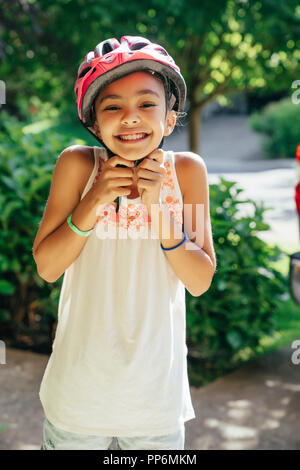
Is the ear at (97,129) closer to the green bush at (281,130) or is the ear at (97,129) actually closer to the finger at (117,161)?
the finger at (117,161)

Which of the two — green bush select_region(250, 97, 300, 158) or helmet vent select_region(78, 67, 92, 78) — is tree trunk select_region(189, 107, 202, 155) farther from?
green bush select_region(250, 97, 300, 158)

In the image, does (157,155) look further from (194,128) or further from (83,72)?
(194,128)

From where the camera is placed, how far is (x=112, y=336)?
5.44 feet

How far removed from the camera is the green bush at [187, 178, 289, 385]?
3836 millimetres

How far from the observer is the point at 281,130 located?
68.0ft

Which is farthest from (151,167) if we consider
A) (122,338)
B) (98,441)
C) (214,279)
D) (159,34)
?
(159,34)

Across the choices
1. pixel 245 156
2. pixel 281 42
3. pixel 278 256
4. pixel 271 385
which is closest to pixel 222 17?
pixel 281 42

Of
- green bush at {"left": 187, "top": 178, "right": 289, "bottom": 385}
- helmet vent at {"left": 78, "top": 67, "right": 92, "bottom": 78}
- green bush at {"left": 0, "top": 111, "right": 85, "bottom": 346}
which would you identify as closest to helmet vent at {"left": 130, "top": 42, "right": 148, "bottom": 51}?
helmet vent at {"left": 78, "top": 67, "right": 92, "bottom": 78}

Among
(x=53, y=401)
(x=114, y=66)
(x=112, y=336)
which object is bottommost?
(x=53, y=401)

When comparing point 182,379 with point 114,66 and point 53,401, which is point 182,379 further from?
point 114,66

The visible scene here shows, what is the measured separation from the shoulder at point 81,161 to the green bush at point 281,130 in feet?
62.9

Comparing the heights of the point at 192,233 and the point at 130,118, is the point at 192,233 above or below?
below

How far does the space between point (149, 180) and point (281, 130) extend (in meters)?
20.0

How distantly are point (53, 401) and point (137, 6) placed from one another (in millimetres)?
5162
